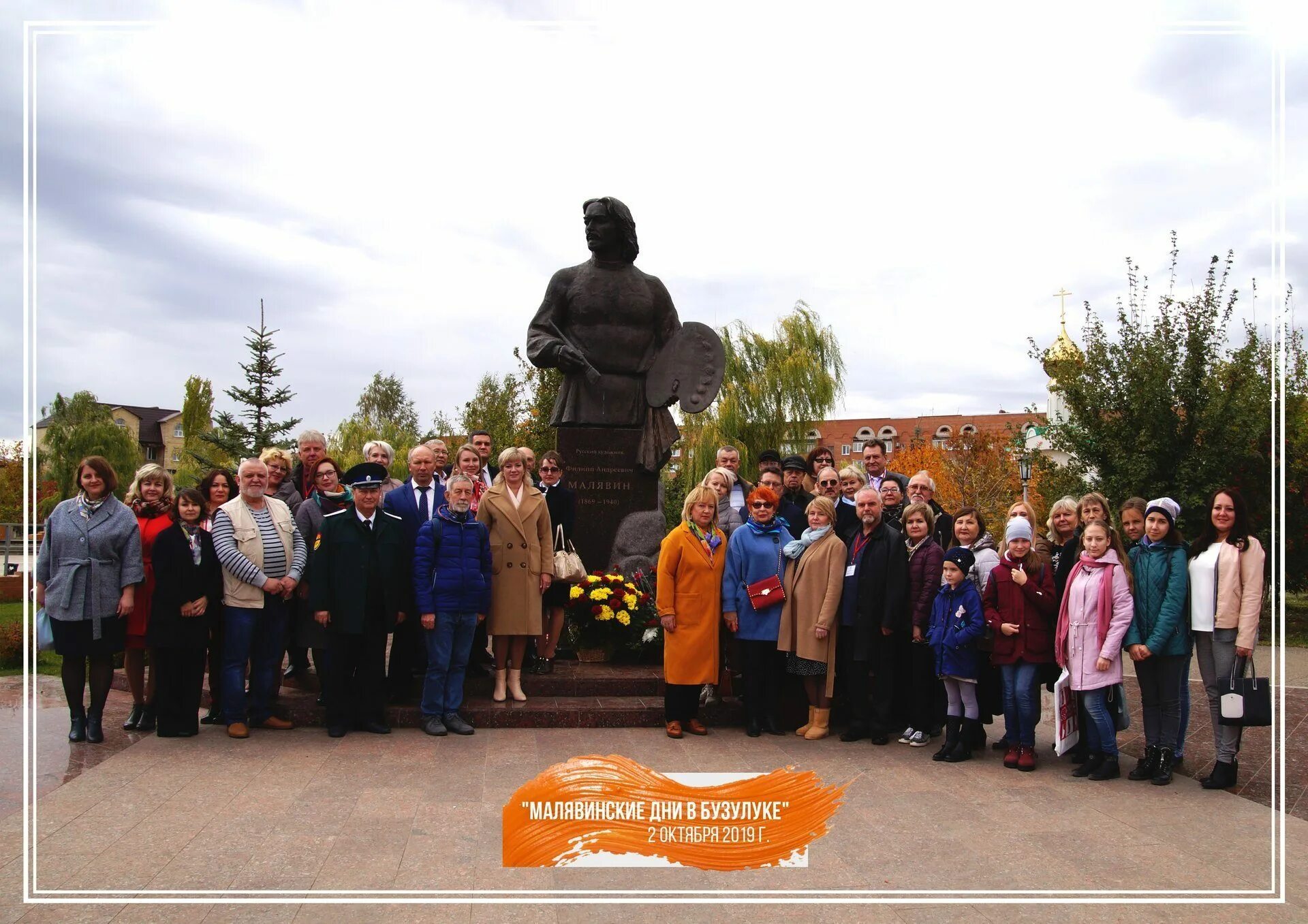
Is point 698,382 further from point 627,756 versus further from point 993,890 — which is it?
point 993,890

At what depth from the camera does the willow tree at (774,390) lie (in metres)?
31.1

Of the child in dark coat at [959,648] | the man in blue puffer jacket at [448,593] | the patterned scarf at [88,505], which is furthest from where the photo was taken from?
the man in blue puffer jacket at [448,593]

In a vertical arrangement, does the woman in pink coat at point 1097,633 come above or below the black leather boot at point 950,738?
above

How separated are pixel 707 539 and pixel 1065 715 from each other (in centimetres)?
261

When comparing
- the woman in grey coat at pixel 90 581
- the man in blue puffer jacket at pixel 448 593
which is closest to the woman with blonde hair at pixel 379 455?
the man in blue puffer jacket at pixel 448 593

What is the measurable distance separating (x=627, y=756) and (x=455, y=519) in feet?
6.54

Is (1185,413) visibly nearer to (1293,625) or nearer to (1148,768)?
(1293,625)

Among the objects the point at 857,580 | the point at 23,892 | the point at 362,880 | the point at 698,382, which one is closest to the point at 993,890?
the point at 362,880

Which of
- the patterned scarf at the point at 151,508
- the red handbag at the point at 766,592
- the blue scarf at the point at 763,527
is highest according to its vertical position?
the patterned scarf at the point at 151,508

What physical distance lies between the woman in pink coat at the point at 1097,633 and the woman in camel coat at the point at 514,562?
3587mm

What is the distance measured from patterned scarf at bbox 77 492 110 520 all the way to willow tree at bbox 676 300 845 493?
23.9m

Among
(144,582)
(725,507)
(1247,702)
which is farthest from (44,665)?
(1247,702)

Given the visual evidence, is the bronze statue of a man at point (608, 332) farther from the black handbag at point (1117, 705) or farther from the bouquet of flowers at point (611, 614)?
the black handbag at point (1117, 705)

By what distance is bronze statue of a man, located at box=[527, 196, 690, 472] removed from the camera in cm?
920
